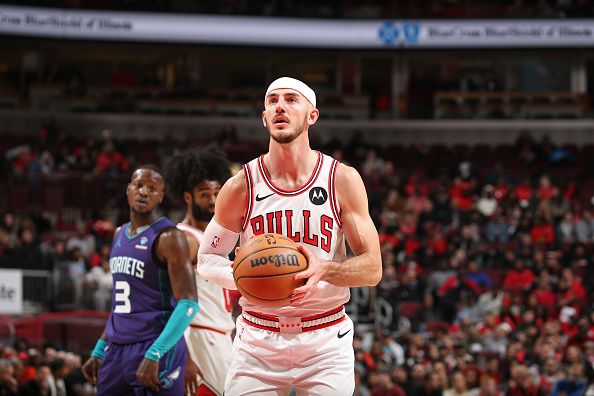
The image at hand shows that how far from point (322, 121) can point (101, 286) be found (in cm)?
1313

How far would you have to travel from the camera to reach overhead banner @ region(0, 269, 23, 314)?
14.5m

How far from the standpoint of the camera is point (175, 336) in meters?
5.76

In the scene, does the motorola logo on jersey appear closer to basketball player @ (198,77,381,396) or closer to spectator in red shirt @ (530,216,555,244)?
basketball player @ (198,77,381,396)

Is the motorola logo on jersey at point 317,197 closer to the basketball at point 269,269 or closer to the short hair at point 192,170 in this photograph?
the basketball at point 269,269

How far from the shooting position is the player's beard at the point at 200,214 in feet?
22.0

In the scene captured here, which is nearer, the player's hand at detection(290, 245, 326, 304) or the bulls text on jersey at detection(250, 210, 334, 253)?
the player's hand at detection(290, 245, 326, 304)

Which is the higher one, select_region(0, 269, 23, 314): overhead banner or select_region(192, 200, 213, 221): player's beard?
select_region(192, 200, 213, 221): player's beard

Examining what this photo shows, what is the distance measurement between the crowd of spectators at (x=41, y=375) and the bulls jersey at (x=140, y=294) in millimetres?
4968

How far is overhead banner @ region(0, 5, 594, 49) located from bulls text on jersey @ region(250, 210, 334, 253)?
2314 cm

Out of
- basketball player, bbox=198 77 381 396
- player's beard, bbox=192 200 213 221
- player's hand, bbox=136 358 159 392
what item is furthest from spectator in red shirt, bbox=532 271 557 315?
basketball player, bbox=198 77 381 396

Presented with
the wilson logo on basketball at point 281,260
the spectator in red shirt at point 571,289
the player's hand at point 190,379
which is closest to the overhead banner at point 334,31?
the spectator in red shirt at point 571,289

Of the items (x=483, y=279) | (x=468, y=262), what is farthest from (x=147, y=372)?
(x=468, y=262)

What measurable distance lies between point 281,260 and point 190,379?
2.08 metres

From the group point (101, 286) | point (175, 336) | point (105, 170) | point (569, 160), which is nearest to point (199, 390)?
point (175, 336)
